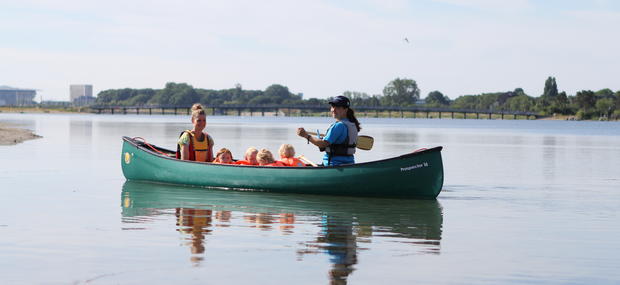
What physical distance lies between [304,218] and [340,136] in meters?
2.70

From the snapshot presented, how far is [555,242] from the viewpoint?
13273 mm

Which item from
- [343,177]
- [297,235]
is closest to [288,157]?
[343,177]

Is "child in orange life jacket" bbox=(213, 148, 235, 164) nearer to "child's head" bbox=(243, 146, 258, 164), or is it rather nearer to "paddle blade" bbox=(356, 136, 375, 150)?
"child's head" bbox=(243, 146, 258, 164)

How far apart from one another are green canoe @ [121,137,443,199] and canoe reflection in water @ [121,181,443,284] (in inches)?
8.4

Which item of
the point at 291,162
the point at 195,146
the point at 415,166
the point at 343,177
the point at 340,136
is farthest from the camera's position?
the point at 195,146

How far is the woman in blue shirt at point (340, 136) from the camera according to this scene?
56.1ft

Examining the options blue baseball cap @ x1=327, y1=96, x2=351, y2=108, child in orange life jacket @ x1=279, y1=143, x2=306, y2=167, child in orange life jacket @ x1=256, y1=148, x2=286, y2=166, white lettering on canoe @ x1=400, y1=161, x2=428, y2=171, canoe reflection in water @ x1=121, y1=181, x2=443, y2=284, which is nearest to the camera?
canoe reflection in water @ x1=121, y1=181, x2=443, y2=284

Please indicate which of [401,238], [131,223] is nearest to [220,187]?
[131,223]

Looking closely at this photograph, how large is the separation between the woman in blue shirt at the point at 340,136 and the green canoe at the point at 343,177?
0.28 meters

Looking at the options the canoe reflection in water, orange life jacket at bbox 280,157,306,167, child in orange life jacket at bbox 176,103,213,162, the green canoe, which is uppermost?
child in orange life jacket at bbox 176,103,213,162

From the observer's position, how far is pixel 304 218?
1532 centimetres

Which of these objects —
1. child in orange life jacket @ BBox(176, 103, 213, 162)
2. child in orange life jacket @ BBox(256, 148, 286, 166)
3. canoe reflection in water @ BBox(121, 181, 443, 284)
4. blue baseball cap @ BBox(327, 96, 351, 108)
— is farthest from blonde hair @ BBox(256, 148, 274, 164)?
blue baseball cap @ BBox(327, 96, 351, 108)

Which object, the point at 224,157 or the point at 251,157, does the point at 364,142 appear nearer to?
the point at 251,157

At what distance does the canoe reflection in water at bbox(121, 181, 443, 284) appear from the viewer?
12.1 metres
